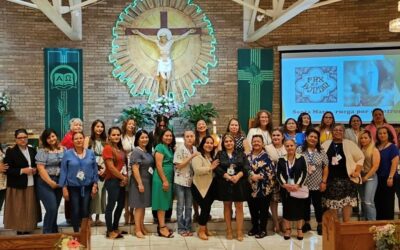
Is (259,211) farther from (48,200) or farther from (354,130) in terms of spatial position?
(48,200)

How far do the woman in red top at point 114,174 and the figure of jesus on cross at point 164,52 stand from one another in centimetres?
446

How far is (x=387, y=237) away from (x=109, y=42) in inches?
290

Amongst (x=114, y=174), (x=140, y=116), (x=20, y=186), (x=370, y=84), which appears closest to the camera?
(x=20, y=186)

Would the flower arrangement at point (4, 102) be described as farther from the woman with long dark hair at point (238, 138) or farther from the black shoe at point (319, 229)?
the black shoe at point (319, 229)

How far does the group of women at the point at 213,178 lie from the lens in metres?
4.36

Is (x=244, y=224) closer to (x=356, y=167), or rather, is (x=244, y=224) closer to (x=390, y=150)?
(x=356, y=167)

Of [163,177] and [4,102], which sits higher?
[4,102]

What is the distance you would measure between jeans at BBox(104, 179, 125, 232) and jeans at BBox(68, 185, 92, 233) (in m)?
0.25

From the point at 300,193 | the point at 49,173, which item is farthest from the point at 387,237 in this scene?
the point at 49,173

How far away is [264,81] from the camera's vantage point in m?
9.12

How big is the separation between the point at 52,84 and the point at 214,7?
3.68m

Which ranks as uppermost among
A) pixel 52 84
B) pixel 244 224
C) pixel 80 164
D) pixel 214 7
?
→ pixel 214 7

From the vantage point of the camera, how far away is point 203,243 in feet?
14.8

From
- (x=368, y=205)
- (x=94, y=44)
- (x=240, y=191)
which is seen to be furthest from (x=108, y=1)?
(x=368, y=205)
